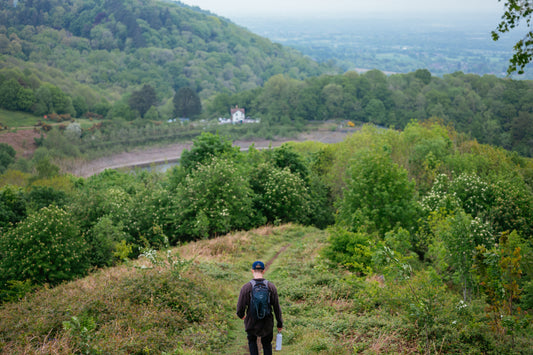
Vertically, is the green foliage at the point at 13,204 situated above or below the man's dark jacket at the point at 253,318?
below

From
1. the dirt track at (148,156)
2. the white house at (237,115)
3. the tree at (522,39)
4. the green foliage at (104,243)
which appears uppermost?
the tree at (522,39)

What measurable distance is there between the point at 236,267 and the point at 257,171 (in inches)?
579

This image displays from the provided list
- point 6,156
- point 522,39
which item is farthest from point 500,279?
point 6,156

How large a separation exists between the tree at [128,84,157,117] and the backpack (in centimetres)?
14294

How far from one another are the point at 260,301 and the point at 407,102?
116605 millimetres

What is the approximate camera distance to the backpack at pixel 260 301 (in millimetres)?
7004

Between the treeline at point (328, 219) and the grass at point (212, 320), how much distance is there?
1.03 ft

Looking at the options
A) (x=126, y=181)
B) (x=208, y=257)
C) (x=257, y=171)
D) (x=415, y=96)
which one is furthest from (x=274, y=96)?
(x=208, y=257)

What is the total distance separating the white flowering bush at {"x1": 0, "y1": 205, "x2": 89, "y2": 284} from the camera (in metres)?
19.5

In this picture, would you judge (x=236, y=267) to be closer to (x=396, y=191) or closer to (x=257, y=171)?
(x=396, y=191)

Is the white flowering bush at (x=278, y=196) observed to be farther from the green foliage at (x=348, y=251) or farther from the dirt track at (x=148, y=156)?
the dirt track at (x=148, y=156)

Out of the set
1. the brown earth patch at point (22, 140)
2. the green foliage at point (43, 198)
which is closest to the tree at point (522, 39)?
the green foliage at point (43, 198)

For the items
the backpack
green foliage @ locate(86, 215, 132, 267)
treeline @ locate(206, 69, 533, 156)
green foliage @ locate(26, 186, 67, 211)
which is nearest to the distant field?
treeline @ locate(206, 69, 533, 156)

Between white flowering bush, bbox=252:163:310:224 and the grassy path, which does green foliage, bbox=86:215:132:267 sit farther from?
white flowering bush, bbox=252:163:310:224
